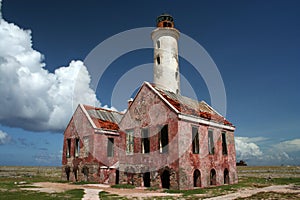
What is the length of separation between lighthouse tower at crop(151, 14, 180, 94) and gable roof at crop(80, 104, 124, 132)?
23.4ft

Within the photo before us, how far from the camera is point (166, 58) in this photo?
3281 cm

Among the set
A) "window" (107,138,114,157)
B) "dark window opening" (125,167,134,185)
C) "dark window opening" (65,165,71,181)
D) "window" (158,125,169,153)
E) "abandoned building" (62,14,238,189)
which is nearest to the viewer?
"abandoned building" (62,14,238,189)

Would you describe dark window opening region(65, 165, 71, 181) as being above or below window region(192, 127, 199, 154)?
below

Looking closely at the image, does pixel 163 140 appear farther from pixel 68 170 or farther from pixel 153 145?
pixel 68 170

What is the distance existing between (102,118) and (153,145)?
10.9 meters

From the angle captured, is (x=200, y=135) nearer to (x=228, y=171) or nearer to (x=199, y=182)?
(x=199, y=182)

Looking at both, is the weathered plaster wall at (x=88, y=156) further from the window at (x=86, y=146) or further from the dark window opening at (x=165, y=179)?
the dark window opening at (x=165, y=179)

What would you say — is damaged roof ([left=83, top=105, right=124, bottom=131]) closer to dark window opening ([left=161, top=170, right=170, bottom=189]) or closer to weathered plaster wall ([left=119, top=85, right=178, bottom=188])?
weathered plaster wall ([left=119, top=85, right=178, bottom=188])

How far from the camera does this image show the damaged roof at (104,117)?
92.2ft

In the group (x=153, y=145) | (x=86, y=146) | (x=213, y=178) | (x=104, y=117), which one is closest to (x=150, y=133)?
(x=153, y=145)

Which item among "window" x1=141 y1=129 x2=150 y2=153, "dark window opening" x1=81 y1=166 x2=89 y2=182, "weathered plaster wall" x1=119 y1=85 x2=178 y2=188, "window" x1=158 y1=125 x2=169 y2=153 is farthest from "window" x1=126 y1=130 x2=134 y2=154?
"dark window opening" x1=81 y1=166 x2=89 y2=182

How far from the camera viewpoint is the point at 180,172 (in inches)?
730

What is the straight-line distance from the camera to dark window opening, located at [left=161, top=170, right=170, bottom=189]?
19750 millimetres

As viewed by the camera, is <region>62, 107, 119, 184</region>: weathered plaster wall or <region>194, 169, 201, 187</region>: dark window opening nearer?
<region>194, 169, 201, 187</region>: dark window opening
